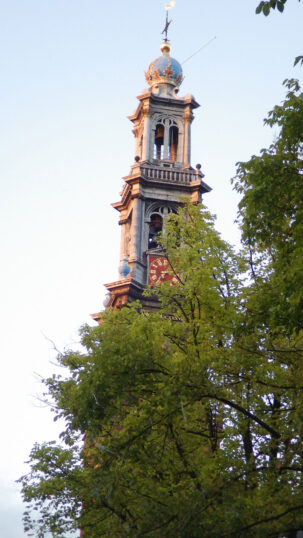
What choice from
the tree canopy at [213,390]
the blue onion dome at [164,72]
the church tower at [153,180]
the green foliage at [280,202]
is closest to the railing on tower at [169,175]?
the church tower at [153,180]

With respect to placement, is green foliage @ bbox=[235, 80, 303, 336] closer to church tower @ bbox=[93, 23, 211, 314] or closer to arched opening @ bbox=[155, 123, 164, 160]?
church tower @ bbox=[93, 23, 211, 314]

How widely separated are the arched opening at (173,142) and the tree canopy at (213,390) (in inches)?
1219

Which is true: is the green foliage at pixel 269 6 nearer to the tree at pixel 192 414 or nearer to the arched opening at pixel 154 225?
the tree at pixel 192 414

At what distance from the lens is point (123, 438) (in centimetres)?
1423

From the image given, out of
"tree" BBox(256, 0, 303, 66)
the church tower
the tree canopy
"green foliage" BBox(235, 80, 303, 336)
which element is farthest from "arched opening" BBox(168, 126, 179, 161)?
"tree" BBox(256, 0, 303, 66)

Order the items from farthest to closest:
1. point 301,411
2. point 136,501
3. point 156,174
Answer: point 156,174 < point 136,501 < point 301,411

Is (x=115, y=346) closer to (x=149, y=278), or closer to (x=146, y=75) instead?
(x=149, y=278)

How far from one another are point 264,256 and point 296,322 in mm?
6360

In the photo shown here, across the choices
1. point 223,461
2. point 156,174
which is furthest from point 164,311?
point 156,174

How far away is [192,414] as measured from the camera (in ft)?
55.3

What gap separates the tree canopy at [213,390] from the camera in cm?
1323

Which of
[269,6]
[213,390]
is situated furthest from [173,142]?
[269,6]

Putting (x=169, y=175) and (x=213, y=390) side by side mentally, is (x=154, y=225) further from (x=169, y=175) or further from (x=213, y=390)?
(x=213, y=390)

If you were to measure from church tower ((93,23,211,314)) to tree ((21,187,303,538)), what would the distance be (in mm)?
20914
